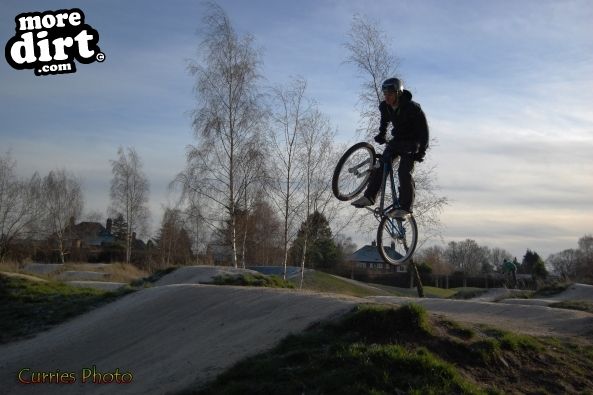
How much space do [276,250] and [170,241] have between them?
12429 millimetres

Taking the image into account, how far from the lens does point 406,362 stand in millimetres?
8562

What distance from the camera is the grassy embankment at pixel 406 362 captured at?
818 centimetres

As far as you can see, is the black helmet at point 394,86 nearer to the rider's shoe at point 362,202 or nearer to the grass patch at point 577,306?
the rider's shoe at point 362,202

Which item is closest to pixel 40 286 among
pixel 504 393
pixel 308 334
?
pixel 308 334

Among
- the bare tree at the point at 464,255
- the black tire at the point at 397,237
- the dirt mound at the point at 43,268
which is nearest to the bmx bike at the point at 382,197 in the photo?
the black tire at the point at 397,237

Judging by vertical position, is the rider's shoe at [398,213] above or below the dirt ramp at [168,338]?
above

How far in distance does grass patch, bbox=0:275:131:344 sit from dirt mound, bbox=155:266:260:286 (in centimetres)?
295

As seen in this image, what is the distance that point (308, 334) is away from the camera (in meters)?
10.1

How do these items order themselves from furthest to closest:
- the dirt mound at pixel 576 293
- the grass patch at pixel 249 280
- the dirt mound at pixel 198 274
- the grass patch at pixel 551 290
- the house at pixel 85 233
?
the house at pixel 85 233 → the grass patch at pixel 551 290 → the dirt mound at pixel 576 293 → the dirt mound at pixel 198 274 → the grass patch at pixel 249 280

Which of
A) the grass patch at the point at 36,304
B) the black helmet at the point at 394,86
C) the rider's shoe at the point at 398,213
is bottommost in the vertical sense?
the grass patch at the point at 36,304

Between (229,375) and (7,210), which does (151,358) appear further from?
(7,210)

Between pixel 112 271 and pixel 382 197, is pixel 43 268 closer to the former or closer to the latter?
pixel 112 271

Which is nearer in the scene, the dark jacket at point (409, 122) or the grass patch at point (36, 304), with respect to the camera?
the dark jacket at point (409, 122)

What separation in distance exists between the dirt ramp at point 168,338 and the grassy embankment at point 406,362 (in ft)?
2.67
